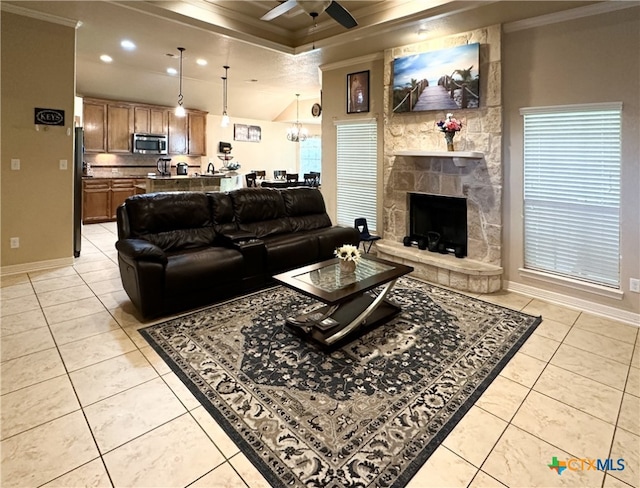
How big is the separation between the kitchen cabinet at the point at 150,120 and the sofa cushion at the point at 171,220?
5907 millimetres

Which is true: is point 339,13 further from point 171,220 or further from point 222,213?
point 171,220

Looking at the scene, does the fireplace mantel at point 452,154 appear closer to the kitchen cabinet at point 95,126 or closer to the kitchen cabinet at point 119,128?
the kitchen cabinet at point 119,128

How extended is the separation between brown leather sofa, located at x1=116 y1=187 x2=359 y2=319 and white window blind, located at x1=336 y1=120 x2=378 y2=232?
0.88m

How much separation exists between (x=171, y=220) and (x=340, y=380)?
2692 mm

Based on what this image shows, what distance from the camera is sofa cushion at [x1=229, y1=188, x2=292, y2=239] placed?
4648 mm

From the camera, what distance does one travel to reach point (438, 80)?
181 inches

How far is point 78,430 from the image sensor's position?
6.61ft

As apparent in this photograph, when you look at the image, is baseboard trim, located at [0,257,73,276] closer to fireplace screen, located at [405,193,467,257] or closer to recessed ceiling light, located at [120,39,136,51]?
recessed ceiling light, located at [120,39,136,51]

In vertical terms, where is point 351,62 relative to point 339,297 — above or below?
above

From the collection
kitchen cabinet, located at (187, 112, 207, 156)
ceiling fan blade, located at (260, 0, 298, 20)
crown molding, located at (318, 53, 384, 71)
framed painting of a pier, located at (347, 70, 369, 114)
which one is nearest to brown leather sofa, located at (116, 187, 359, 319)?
framed painting of a pier, located at (347, 70, 369, 114)

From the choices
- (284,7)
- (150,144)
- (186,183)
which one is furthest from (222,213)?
(150,144)

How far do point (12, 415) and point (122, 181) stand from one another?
7445mm

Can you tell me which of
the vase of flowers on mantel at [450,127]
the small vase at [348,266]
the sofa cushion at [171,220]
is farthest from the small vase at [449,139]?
the sofa cushion at [171,220]

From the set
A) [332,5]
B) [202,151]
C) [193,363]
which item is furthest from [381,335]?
[202,151]
